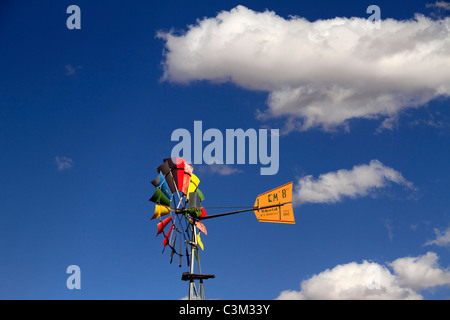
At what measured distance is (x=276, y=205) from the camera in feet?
81.5

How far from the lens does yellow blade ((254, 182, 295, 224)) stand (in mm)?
24469

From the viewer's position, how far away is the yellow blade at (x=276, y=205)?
80.3 ft

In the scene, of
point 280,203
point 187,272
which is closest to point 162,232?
point 187,272
